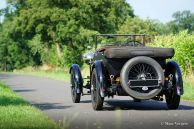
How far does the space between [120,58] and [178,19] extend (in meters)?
147

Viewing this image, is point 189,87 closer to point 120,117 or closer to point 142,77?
point 142,77

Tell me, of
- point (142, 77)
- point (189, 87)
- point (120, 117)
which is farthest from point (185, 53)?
point (120, 117)

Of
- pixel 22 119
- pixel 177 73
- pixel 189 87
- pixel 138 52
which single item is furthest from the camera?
pixel 189 87

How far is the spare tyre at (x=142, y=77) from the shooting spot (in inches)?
451

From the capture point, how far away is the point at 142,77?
11.6 m

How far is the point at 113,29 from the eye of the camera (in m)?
56.8

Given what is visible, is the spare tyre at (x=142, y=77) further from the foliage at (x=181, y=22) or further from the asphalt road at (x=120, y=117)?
the foliage at (x=181, y=22)

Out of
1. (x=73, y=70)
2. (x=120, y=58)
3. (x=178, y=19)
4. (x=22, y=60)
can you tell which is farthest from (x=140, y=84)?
(x=178, y=19)

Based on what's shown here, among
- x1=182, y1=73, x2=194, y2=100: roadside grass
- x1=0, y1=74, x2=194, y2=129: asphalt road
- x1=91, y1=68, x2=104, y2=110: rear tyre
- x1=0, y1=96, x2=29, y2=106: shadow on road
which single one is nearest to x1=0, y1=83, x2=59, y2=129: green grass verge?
x1=0, y1=74, x2=194, y2=129: asphalt road

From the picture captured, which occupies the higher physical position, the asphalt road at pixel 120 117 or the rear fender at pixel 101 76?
the rear fender at pixel 101 76

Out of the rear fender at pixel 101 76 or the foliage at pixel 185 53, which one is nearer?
the rear fender at pixel 101 76

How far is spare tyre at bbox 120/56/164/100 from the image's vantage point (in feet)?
37.6

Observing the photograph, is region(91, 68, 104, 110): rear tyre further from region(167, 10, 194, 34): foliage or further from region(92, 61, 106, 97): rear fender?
region(167, 10, 194, 34): foliage

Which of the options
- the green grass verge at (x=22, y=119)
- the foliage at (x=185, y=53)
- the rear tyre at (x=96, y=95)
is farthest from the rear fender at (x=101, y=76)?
the foliage at (x=185, y=53)
